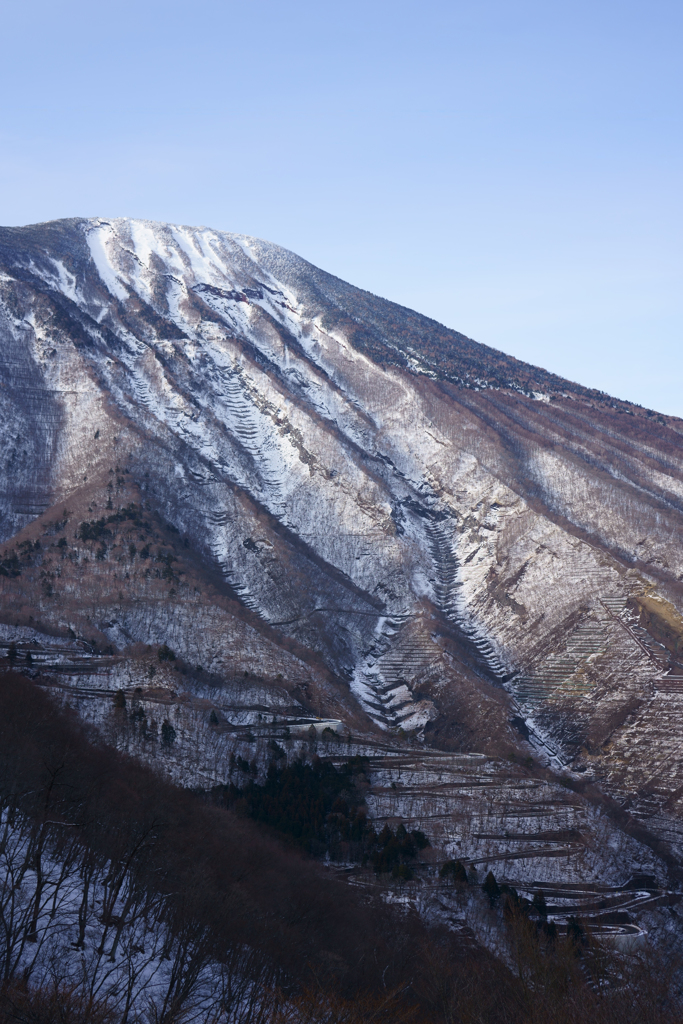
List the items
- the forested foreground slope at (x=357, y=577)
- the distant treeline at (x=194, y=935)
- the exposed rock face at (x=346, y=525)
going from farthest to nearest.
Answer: the exposed rock face at (x=346, y=525) < the forested foreground slope at (x=357, y=577) < the distant treeline at (x=194, y=935)

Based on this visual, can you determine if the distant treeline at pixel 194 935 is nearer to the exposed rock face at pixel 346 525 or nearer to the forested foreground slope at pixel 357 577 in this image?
the forested foreground slope at pixel 357 577

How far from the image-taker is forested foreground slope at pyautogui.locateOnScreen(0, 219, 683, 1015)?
2904 inches

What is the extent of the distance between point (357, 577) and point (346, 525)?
12.5 meters

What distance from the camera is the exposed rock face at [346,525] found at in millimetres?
91125

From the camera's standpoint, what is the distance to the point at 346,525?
13188cm

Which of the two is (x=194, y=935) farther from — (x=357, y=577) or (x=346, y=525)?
(x=346, y=525)

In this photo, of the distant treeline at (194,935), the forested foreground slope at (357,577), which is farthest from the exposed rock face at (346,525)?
the distant treeline at (194,935)

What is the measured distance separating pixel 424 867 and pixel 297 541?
72.7m

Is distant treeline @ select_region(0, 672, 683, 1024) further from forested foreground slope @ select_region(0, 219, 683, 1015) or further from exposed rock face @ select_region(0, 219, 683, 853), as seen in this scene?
exposed rock face @ select_region(0, 219, 683, 853)

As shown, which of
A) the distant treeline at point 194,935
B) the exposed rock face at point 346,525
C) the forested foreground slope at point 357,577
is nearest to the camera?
the distant treeline at point 194,935

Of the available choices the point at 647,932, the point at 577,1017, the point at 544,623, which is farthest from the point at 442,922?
the point at 544,623

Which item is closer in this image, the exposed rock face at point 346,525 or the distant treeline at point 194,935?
the distant treeline at point 194,935

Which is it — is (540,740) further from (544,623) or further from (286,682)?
(286,682)

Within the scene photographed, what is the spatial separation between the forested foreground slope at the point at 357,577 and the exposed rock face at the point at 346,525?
1.58ft
